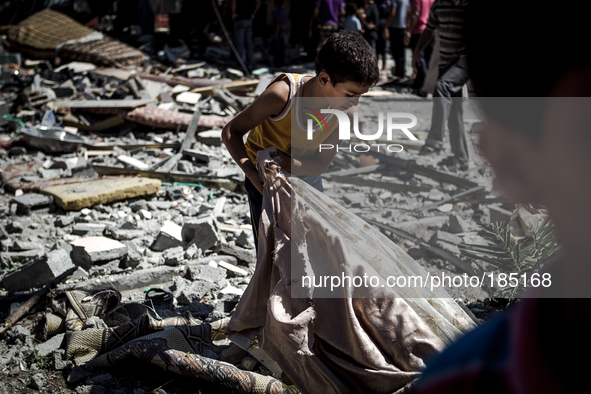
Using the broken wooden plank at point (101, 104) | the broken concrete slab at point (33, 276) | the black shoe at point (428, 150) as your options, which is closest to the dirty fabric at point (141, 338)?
the broken concrete slab at point (33, 276)

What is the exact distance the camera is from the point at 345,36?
2.52m

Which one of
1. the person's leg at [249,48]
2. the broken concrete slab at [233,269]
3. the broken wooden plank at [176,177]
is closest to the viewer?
the broken concrete slab at [233,269]

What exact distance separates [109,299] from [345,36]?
263 centimetres

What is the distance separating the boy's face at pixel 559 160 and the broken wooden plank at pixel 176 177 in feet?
19.4

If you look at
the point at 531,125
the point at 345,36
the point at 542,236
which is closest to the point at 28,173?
the point at 345,36

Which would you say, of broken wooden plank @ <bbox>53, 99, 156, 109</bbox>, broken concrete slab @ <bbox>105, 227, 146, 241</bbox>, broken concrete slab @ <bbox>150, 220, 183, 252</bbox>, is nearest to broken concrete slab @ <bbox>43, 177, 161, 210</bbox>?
broken concrete slab @ <bbox>105, 227, 146, 241</bbox>

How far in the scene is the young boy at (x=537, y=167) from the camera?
0.50 meters

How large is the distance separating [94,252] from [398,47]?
10.9 metres

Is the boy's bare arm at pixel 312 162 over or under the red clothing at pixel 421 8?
under

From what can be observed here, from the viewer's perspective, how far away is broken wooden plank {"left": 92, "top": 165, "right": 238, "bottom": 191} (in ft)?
21.1

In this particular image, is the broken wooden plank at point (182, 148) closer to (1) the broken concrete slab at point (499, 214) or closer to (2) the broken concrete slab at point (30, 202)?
(2) the broken concrete slab at point (30, 202)

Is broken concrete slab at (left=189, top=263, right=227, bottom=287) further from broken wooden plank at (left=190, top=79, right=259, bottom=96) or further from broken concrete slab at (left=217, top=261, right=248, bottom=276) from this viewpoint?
broken wooden plank at (left=190, top=79, right=259, bottom=96)

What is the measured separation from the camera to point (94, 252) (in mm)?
4418

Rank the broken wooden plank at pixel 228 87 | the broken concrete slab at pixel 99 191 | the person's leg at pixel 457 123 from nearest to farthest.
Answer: the broken concrete slab at pixel 99 191 → the person's leg at pixel 457 123 → the broken wooden plank at pixel 228 87
